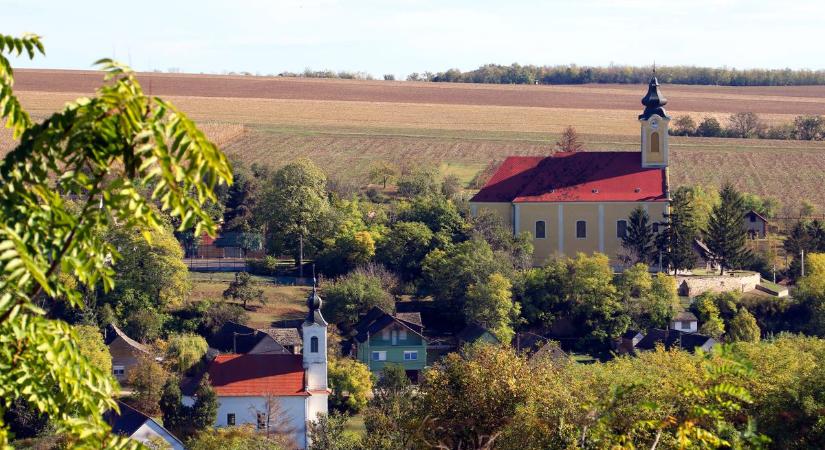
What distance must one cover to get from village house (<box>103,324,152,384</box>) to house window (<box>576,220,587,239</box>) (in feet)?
72.7

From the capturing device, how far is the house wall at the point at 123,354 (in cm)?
4822

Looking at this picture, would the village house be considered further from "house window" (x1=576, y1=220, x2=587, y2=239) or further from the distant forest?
the distant forest

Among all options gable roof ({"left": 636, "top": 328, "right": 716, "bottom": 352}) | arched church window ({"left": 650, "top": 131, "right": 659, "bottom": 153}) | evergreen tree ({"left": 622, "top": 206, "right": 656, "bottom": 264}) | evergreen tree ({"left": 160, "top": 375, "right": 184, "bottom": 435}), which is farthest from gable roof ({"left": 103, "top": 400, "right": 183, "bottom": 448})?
arched church window ({"left": 650, "top": 131, "right": 659, "bottom": 153})

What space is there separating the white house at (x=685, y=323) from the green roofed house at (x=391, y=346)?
10194mm

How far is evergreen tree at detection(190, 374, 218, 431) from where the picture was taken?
41438 mm

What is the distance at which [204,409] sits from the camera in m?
41.7

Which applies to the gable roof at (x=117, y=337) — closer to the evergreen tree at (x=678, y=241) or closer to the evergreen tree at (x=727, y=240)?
the evergreen tree at (x=678, y=241)

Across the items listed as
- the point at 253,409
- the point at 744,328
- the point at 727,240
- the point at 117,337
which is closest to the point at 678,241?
the point at 727,240

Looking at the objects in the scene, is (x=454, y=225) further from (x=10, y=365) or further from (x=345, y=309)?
(x=10, y=365)

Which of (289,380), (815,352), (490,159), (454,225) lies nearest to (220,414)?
(289,380)

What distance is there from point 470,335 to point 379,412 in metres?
15.5

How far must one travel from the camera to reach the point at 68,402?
6.51 m

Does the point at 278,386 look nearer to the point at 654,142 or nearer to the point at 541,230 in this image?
the point at 541,230

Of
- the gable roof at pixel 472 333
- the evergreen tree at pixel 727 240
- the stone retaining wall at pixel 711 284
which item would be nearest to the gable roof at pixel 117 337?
the gable roof at pixel 472 333
